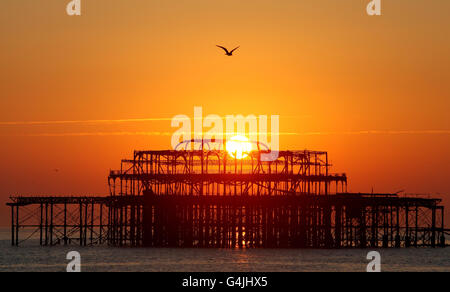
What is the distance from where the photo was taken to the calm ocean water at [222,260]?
90.2 m

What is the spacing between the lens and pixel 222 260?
9756 centimetres

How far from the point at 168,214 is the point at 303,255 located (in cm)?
2110

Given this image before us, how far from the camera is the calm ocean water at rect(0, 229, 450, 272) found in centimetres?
9025

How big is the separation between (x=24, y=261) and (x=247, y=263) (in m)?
26.1

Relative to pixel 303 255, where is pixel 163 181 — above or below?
above
